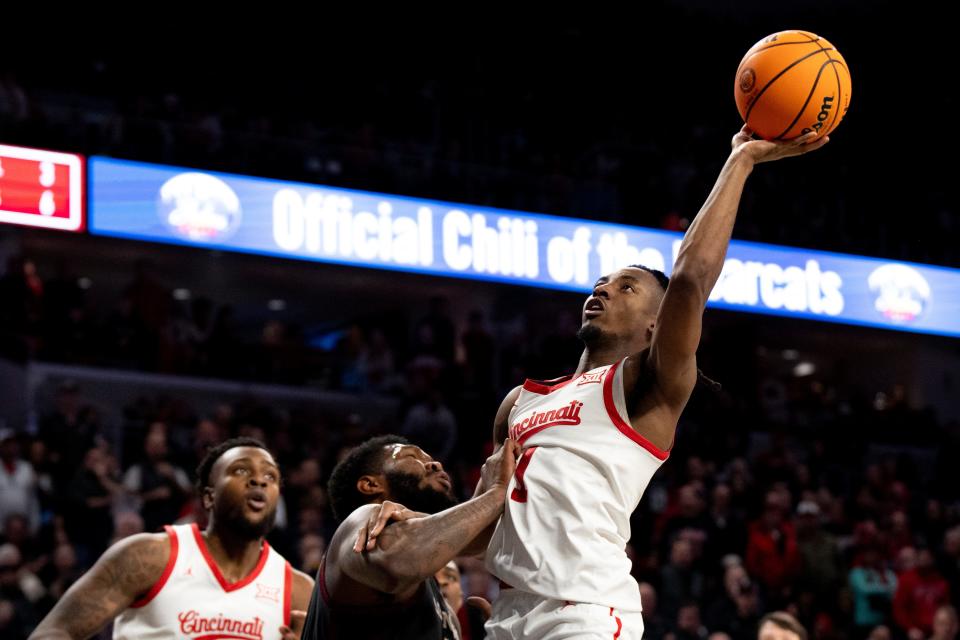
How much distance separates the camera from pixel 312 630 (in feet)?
12.0

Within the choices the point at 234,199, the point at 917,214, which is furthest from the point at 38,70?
the point at 917,214

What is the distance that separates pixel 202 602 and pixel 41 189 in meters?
7.46

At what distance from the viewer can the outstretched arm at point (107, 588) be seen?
179 inches

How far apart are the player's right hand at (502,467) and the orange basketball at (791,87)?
3.42 feet

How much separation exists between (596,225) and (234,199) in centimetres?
378

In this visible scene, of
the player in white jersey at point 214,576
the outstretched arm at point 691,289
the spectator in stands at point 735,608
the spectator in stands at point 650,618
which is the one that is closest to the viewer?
the outstretched arm at point 691,289

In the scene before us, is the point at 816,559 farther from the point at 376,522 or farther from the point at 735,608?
the point at 376,522

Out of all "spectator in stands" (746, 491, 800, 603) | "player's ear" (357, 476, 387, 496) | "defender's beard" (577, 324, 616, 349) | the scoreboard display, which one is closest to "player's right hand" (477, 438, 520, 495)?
"defender's beard" (577, 324, 616, 349)

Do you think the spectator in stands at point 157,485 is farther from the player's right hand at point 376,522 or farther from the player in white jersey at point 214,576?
the player's right hand at point 376,522

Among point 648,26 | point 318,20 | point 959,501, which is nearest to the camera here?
point 959,501

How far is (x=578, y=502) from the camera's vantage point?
3.38 m

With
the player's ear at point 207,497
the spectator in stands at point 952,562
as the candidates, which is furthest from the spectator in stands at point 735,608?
the player's ear at point 207,497

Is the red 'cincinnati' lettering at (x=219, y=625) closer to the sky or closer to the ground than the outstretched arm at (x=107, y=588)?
closer to the ground

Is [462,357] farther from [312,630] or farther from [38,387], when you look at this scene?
[312,630]
